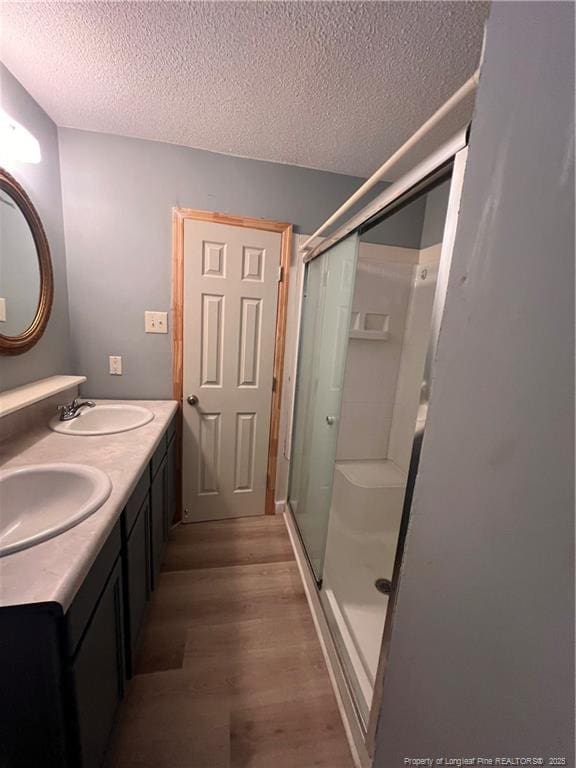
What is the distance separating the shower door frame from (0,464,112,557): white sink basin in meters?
0.81

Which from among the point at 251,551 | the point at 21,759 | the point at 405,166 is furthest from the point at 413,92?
the point at 251,551

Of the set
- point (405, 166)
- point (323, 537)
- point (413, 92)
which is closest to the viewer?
point (413, 92)

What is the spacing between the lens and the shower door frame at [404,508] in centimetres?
55

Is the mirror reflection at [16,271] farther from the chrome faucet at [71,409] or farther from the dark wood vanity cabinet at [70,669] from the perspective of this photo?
the dark wood vanity cabinet at [70,669]

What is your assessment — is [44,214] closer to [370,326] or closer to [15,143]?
[15,143]

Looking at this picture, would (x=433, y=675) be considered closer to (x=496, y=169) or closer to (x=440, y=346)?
(x=440, y=346)

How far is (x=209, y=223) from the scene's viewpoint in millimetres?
1669

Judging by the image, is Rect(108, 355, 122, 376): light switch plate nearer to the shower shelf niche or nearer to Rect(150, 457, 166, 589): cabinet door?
Rect(150, 457, 166, 589): cabinet door

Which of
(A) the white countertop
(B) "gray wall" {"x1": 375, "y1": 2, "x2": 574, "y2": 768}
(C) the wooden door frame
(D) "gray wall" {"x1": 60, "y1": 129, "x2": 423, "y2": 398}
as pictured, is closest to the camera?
(B) "gray wall" {"x1": 375, "y1": 2, "x2": 574, "y2": 768}

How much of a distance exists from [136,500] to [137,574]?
0.29m

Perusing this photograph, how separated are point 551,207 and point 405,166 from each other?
163 centimetres

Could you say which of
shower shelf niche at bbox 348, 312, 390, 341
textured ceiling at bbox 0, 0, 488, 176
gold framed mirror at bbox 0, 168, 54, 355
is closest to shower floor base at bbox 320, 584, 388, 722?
shower shelf niche at bbox 348, 312, 390, 341

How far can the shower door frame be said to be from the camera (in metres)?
0.55

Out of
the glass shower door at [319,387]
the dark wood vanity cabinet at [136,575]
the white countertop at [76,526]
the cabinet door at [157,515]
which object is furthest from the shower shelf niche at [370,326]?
the dark wood vanity cabinet at [136,575]
